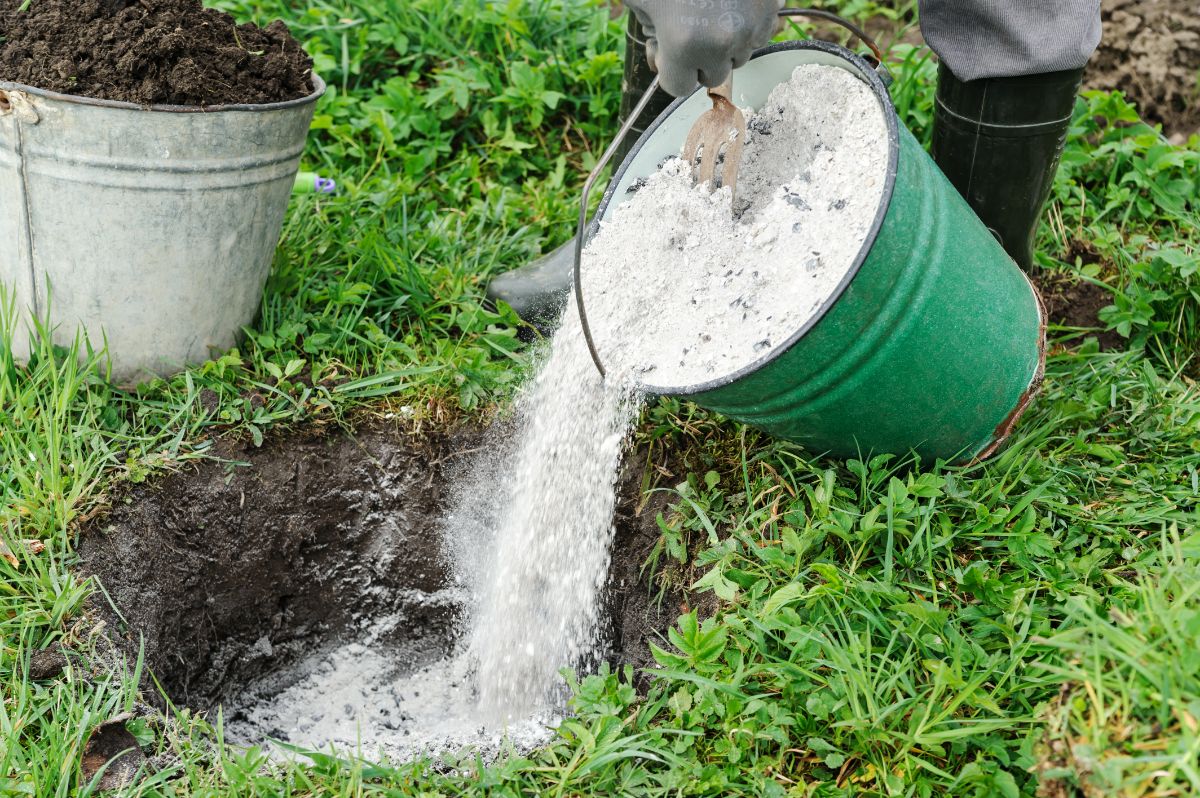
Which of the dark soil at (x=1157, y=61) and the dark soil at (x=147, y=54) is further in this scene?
the dark soil at (x=1157, y=61)

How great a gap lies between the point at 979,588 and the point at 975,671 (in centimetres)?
18

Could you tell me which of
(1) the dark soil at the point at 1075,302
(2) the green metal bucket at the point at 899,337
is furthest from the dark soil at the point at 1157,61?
(2) the green metal bucket at the point at 899,337

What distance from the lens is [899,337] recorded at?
172 cm

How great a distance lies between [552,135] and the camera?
3.21 meters

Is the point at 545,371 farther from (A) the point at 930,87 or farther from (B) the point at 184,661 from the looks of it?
(A) the point at 930,87

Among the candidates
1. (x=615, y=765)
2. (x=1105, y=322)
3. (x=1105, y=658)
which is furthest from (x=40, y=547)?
(x=1105, y=322)

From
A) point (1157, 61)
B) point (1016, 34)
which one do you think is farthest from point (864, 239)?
point (1157, 61)

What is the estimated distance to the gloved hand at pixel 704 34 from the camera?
1.62 meters

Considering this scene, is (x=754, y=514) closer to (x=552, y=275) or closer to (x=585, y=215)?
(x=585, y=215)

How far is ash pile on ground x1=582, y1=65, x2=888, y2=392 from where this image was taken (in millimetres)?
1768

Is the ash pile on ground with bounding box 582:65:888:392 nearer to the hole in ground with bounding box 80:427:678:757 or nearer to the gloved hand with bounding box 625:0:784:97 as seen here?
the gloved hand with bounding box 625:0:784:97

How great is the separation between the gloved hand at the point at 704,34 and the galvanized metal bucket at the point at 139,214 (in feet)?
3.02

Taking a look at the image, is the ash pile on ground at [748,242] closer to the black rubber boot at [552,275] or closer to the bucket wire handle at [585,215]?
the bucket wire handle at [585,215]

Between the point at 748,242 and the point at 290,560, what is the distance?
1.30m
